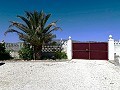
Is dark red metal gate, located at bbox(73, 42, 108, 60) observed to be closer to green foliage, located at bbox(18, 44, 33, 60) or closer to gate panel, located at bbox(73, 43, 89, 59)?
gate panel, located at bbox(73, 43, 89, 59)

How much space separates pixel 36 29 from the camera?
2261 centimetres

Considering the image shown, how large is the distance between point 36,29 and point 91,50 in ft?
19.7

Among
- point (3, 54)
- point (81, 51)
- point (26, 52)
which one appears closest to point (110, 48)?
point (81, 51)

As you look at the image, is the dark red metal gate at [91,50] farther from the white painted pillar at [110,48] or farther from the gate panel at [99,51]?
the white painted pillar at [110,48]

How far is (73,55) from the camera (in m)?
25.1

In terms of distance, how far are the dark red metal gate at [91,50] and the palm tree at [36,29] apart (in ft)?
10.9

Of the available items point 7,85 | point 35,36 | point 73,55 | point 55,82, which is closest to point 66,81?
point 55,82

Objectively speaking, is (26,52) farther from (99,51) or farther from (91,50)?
(99,51)

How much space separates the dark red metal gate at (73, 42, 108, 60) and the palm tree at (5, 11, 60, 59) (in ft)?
10.9

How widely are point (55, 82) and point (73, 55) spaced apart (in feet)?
44.2

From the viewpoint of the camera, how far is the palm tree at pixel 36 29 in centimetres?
2278

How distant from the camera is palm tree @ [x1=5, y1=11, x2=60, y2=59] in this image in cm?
2278

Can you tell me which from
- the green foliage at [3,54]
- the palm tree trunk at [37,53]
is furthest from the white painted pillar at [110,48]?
the green foliage at [3,54]

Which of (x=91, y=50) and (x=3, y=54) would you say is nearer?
(x=3, y=54)
